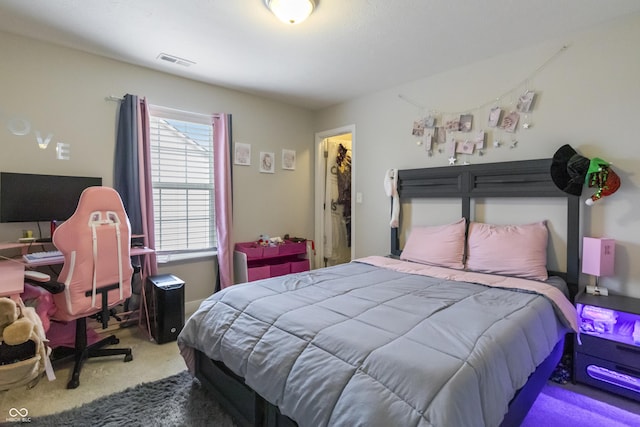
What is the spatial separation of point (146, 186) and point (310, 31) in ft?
6.60

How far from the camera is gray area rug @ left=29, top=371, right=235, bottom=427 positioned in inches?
66.2

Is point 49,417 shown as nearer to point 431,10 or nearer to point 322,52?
point 322,52

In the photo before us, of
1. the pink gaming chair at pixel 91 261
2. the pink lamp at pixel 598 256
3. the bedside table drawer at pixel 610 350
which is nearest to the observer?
the bedside table drawer at pixel 610 350

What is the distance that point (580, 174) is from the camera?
2.22m

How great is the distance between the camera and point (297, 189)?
4.30m

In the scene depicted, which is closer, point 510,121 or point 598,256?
point 598,256

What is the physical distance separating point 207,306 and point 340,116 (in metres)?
3.01

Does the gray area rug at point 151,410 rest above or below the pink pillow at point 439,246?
below

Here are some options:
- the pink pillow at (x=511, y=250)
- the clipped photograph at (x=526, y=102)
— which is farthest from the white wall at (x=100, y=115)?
the clipped photograph at (x=526, y=102)

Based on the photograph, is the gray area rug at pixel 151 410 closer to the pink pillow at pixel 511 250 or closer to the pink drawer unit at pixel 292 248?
the pink drawer unit at pixel 292 248

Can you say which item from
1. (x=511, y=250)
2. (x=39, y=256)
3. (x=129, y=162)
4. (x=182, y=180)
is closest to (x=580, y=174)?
(x=511, y=250)

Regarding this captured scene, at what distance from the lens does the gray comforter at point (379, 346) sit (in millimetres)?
1050

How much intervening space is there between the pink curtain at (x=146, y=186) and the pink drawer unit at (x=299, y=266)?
1483 mm

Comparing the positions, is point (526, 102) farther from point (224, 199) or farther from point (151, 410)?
point (151, 410)
